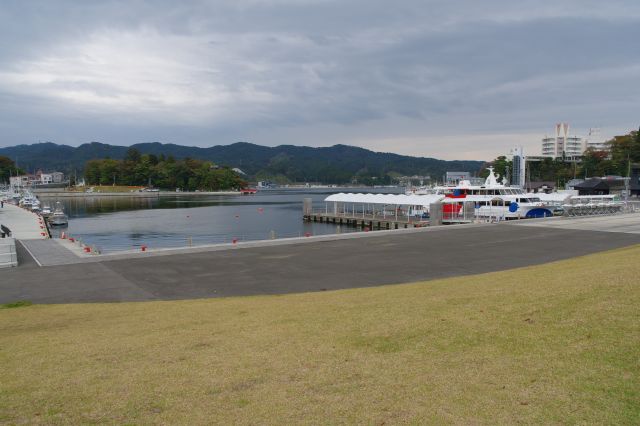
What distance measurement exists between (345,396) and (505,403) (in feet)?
6.08

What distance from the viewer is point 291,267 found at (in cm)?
2002

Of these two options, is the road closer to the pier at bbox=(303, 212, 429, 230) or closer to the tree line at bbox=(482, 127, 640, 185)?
the pier at bbox=(303, 212, 429, 230)

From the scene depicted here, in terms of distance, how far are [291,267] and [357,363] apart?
1330 cm

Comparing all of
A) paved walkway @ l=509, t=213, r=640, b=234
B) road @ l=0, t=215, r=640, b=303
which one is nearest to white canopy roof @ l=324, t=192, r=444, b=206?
paved walkway @ l=509, t=213, r=640, b=234

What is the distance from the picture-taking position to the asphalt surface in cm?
1580

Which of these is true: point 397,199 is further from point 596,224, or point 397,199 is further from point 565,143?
point 565,143

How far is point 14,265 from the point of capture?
20.2 meters

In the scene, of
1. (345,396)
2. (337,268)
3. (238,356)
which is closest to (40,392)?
(238,356)

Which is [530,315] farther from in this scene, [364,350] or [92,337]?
[92,337]

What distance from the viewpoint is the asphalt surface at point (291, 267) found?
1580 centimetres

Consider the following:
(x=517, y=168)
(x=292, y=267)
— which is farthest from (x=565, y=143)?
(x=292, y=267)

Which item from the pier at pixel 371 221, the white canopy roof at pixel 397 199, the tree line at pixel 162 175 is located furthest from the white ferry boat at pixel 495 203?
the tree line at pixel 162 175

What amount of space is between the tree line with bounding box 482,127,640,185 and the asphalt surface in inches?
3203

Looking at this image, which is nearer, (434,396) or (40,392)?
(434,396)
